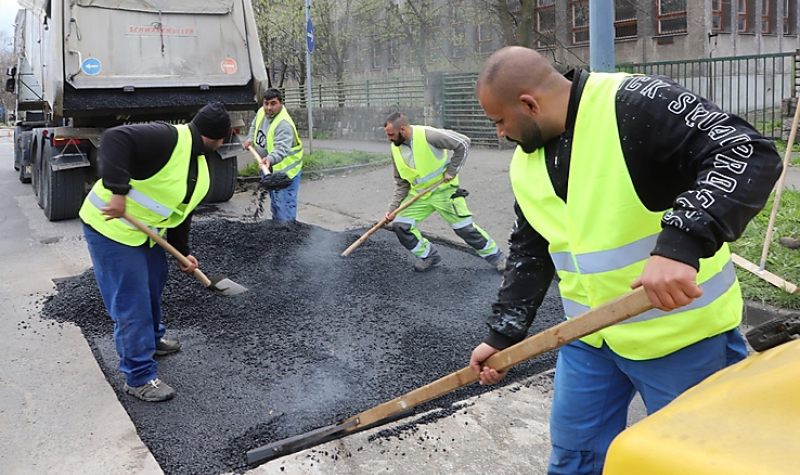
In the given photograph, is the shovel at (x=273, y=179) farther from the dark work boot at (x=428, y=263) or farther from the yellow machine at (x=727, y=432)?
the yellow machine at (x=727, y=432)

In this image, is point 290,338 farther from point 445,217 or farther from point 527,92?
point 527,92

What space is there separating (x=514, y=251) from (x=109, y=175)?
2.19 meters

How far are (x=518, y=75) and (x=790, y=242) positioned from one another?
172 inches

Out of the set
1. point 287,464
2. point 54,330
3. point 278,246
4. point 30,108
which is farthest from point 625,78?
point 30,108

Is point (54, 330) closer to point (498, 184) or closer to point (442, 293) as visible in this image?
point (442, 293)

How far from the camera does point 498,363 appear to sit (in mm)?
2182

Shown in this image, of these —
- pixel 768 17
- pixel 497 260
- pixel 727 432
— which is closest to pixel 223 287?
pixel 497 260

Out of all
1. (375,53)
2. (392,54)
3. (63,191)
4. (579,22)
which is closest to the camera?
(63,191)

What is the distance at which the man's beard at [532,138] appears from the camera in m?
1.95

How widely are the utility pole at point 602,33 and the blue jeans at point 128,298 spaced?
→ 3154 mm

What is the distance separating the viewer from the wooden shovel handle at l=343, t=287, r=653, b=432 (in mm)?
1642

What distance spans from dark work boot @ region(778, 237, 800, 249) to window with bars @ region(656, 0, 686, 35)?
43.2ft

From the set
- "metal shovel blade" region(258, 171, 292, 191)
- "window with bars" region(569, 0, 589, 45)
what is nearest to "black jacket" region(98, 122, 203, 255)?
"metal shovel blade" region(258, 171, 292, 191)

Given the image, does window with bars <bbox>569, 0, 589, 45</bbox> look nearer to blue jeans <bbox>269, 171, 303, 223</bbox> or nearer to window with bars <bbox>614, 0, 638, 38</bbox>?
window with bars <bbox>614, 0, 638, 38</bbox>
